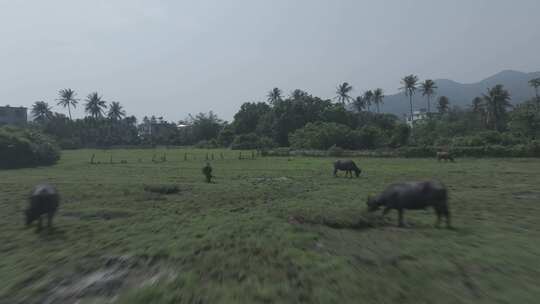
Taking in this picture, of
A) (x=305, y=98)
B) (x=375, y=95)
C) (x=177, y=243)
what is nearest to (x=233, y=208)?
(x=177, y=243)

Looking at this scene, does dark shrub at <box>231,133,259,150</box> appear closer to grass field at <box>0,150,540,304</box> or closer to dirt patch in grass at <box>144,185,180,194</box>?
dirt patch in grass at <box>144,185,180,194</box>

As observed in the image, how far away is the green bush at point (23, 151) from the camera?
4375 centimetres

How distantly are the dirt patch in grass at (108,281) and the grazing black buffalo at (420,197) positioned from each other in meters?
7.60

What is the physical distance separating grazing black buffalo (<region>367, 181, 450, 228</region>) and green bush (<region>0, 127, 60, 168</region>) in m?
48.2

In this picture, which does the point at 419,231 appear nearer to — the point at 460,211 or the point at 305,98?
the point at 460,211

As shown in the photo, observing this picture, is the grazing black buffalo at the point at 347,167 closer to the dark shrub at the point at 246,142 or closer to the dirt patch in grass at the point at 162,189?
the dirt patch in grass at the point at 162,189

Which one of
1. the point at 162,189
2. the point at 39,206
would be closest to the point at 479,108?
the point at 162,189

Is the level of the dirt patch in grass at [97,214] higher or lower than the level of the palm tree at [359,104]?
lower

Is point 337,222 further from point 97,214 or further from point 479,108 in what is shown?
point 479,108

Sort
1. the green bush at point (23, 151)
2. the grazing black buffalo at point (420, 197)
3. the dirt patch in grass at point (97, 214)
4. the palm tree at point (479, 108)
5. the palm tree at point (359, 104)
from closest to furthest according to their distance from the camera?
the grazing black buffalo at point (420, 197) → the dirt patch in grass at point (97, 214) → the green bush at point (23, 151) → the palm tree at point (479, 108) → the palm tree at point (359, 104)

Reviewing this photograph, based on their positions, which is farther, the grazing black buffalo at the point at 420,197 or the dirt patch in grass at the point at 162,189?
the dirt patch in grass at the point at 162,189

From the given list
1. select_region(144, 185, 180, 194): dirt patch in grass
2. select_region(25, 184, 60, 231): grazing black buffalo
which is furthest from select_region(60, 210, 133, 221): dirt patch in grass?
select_region(144, 185, 180, 194): dirt patch in grass

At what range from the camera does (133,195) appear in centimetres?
1742

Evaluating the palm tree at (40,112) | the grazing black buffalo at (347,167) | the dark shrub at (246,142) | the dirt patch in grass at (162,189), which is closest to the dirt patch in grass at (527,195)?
the grazing black buffalo at (347,167)
